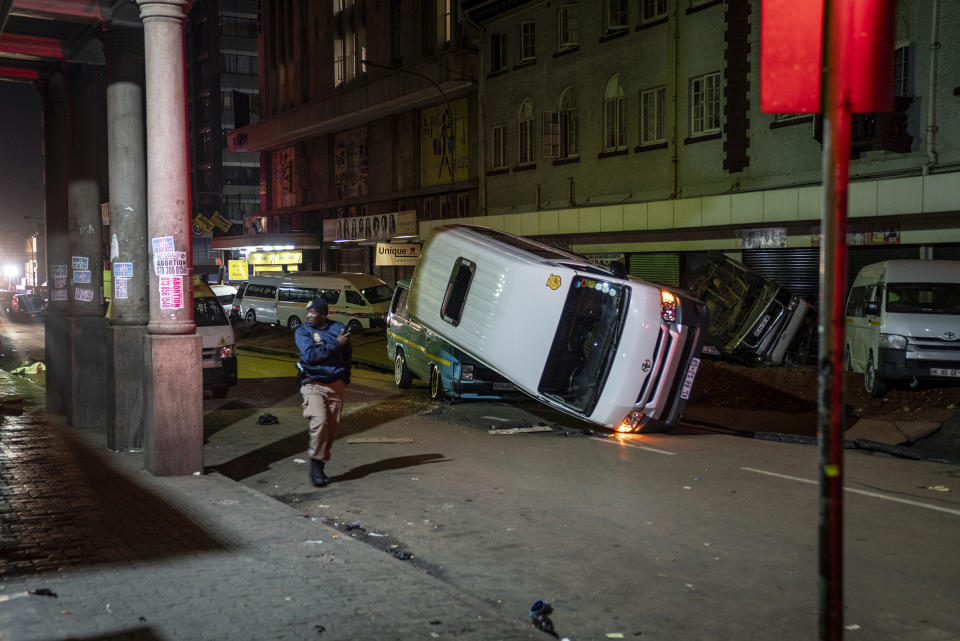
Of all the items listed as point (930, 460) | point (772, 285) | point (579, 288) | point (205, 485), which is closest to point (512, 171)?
point (772, 285)

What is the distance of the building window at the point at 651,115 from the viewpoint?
84.9 ft

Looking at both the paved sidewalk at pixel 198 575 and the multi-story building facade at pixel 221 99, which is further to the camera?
the multi-story building facade at pixel 221 99

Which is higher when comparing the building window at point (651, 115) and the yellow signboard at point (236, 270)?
the building window at point (651, 115)

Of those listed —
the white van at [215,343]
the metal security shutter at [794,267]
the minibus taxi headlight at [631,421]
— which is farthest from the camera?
the metal security shutter at [794,267]

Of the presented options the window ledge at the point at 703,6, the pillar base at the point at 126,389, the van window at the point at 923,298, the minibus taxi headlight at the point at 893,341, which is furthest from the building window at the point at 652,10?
the pillar base at the point at 126,389

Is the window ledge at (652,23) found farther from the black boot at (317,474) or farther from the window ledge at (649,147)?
the black boot at (317,474)

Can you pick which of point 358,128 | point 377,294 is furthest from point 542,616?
point 358,128

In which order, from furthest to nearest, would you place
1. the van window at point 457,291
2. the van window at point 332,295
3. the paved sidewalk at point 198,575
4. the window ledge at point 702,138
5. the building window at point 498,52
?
the van window at point 332,295, the building window at point 498,52, the window ledge at point 702,138, the van window at point 457,291, the paved sidewalk at point 198,575

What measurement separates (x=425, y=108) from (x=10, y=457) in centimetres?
3112

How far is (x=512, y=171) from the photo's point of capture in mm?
32062

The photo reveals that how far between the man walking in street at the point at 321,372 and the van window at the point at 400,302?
28.6 ft

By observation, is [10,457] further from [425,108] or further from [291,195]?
[291,195]

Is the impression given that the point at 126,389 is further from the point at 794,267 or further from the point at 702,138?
the point at 702,138

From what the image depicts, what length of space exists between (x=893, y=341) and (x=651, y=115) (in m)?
12.9
